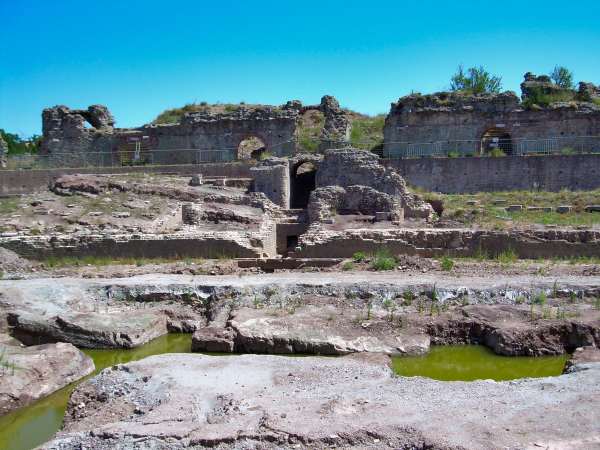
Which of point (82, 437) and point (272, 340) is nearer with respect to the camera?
point (82, 437)

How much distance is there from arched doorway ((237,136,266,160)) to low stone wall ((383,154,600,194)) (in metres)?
7.23

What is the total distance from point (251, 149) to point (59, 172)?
935 centimetres

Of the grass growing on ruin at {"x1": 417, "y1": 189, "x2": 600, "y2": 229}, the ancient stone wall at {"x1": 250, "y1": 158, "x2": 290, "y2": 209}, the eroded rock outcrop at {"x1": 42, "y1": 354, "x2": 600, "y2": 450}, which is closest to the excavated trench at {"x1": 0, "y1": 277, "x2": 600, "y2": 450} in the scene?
the eroded rock outcrop at {"x1": 42, "y1": 354, "x2": 600, "y2": 450}

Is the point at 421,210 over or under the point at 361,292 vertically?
over

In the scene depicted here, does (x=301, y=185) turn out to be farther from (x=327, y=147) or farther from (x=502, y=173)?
(x=502, y=173)

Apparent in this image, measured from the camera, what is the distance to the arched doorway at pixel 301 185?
24688 millimetres

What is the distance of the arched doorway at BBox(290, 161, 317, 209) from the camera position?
81.0 feet

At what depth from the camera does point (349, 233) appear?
1631 centimetres

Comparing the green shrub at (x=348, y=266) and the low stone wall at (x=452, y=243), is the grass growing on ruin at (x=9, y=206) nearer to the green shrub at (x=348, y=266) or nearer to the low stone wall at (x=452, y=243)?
the low stone wall at (x=452, y=243)

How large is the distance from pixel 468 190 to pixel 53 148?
2054 centimetres

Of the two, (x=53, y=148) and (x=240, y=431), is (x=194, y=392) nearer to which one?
(x=240, y=431)

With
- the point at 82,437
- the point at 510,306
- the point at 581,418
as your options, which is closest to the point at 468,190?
the point at 510,306

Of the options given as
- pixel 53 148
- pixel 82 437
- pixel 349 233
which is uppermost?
pixel 53 148

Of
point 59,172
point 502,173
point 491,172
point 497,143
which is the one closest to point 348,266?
point 491,172
